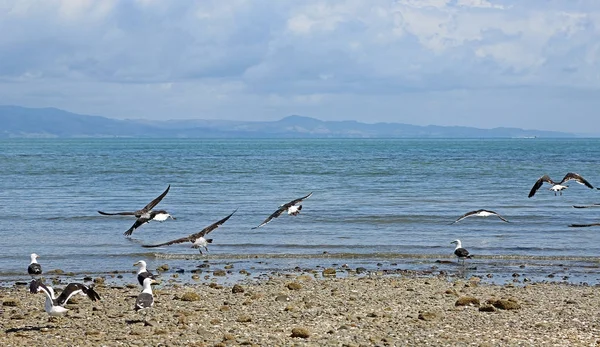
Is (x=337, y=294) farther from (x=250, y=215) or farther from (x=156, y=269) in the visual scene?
(x=250, y=215)

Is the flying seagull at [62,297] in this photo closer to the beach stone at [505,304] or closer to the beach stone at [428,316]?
the beach stone at [428,316]

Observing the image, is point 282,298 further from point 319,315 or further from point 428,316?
point 428,316

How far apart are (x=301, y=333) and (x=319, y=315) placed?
1855mm

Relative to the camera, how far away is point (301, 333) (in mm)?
→ 12922

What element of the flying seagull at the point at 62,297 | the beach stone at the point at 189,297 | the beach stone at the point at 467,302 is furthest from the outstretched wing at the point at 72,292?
the beach stone at the point at 467,302

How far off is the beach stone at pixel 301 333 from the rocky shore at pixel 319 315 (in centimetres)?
2

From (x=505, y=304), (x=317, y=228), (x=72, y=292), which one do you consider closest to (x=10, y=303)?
(x=72, y=292)

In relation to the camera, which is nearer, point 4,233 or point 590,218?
point 4,233

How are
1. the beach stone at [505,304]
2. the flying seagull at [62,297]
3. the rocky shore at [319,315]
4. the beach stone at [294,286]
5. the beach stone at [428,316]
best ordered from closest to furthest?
the rocky shore at [319,315] < the flying seagull at [62,297] < the beach stone at [428,316] < the beach stone at [505,304] < the beach stone at [294,286]

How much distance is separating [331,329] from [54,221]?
64.9 ft

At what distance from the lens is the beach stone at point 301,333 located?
12906 millimetres

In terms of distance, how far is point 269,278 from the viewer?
1948 cm

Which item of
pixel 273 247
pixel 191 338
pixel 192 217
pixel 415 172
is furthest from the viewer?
pixel 415 172

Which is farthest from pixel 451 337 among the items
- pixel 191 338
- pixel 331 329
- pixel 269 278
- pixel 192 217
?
pixel 192 217
